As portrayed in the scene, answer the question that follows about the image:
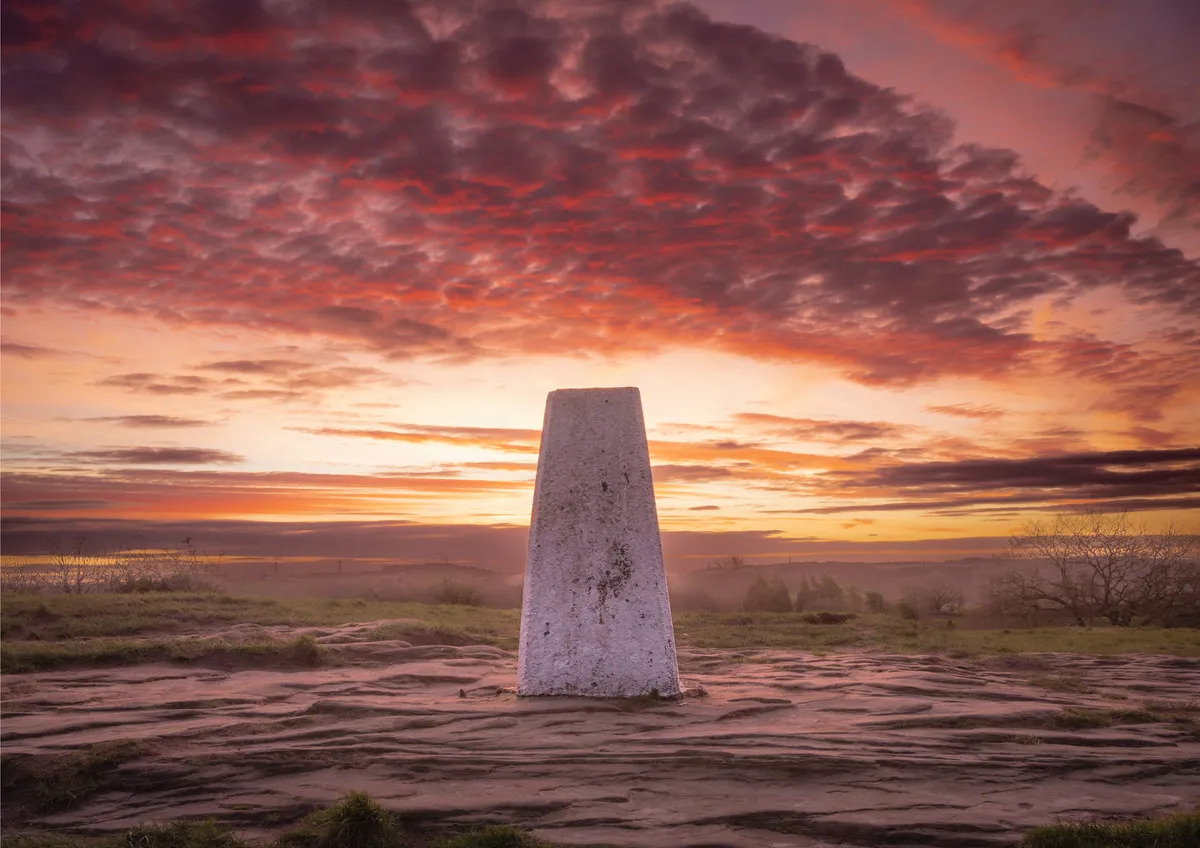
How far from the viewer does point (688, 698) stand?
8.72 meters

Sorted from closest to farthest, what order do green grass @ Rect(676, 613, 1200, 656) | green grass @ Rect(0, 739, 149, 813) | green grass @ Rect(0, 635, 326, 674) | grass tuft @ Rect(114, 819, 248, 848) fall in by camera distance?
grass tuft @ Rect(114, 819, 248, 848)
green grass @ Rect(0, 739, 149, 813)
green grass @ Rect(0, 635, 326, 674)
green grass @ Rect(676, 613, 1200, 656)

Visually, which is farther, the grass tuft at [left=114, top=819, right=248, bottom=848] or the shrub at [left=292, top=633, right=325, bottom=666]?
the shrub at [left=292, top=633, right=325, bottom=666]

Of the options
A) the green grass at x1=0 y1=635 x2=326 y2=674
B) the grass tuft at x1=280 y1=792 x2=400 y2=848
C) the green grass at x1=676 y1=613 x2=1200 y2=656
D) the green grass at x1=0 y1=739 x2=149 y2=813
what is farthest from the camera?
the green grass at x1=676 y1=613 x2=1200 y2=656

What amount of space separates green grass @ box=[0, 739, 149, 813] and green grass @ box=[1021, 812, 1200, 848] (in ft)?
23.5

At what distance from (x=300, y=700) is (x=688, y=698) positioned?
4.40 m

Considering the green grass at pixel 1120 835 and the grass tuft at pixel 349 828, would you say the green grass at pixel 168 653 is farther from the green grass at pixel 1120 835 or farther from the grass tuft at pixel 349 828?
the green grass at pixel 1120 835

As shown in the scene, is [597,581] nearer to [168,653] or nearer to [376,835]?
[376,835]

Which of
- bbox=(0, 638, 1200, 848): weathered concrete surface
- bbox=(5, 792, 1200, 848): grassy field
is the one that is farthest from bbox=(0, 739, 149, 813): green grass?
bbox=(5, 792, 1200, 848): grassy field

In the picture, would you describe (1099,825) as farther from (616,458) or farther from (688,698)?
(616,458)

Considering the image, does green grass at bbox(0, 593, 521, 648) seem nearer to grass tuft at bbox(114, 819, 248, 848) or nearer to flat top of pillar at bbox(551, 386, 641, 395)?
flat top of pillar at bbox(551, 386, 641, 395)

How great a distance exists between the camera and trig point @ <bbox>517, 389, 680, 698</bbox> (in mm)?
8594

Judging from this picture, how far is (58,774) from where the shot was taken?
664 cm

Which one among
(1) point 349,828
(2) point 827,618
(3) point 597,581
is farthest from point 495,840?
(2) point 827,618

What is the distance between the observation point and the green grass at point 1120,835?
5.10m
